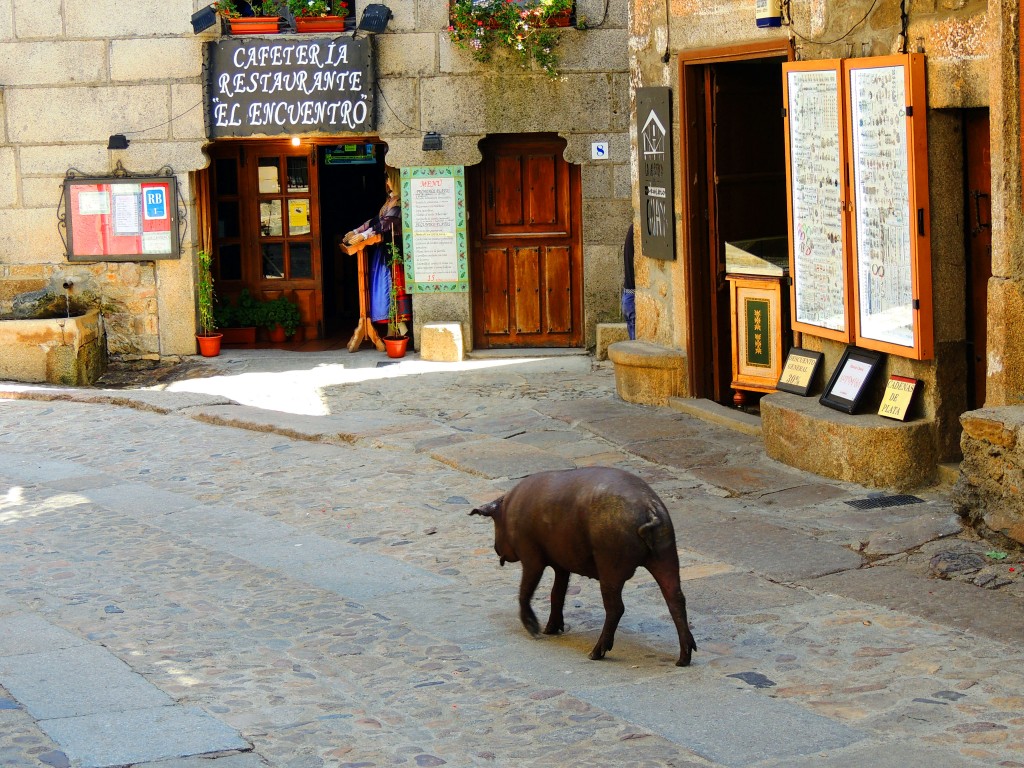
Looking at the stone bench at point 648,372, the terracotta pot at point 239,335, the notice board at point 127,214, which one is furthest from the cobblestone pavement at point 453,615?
the terracotta pot at point 239,335

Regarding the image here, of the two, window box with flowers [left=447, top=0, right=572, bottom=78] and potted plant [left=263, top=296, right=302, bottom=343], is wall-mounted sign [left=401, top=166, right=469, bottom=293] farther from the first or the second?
potted plant [left=263, top=296, right=302, bottom=343]

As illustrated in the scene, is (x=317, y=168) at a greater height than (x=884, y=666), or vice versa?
(x=317, y=168)

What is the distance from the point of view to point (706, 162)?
1030cm

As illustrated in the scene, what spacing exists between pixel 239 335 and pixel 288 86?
9.27ft

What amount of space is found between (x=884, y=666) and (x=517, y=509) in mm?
1525

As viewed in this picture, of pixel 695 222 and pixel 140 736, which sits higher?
pixel 695 222

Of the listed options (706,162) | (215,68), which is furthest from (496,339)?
(706,162)

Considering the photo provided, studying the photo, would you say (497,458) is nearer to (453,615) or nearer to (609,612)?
(453,615)

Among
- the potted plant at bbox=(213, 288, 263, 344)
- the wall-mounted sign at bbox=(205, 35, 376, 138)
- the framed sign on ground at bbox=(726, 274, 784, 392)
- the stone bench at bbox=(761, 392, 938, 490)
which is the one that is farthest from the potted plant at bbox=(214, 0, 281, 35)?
the stone bench at bbox=(761, 392, 938, 490)

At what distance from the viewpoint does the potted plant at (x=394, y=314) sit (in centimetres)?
1441

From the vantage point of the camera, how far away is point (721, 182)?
10.3 meters

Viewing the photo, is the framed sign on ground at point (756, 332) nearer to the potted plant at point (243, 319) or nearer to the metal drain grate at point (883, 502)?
the metal drain grate at point (883, 502)

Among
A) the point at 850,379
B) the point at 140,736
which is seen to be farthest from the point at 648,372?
the point at 140,736

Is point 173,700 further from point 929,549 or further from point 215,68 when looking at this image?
point 215,68
